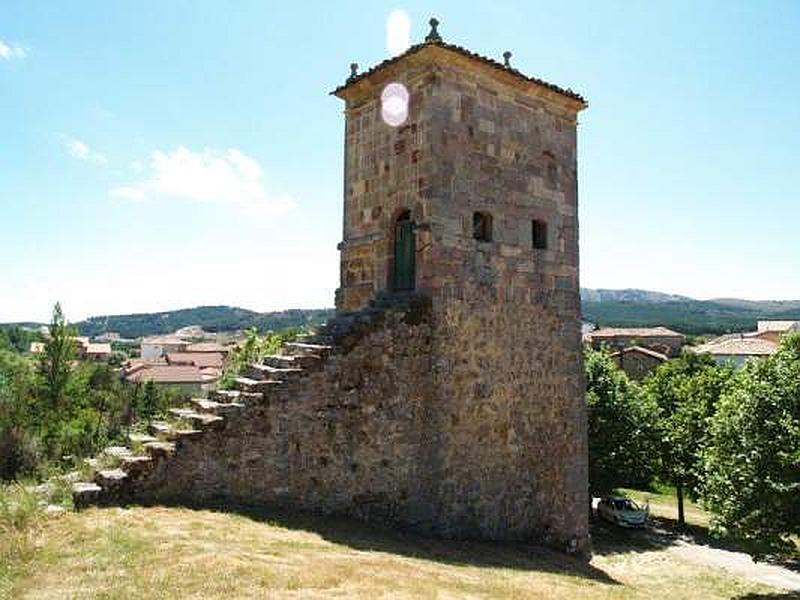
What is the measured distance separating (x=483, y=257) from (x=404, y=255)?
1515mm

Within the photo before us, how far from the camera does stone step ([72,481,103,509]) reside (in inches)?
343

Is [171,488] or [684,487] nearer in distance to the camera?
[171,488]

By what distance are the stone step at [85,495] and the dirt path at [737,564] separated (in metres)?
16.3

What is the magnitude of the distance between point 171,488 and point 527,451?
7.06m

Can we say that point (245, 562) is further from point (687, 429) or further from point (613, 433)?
point (687, 429)

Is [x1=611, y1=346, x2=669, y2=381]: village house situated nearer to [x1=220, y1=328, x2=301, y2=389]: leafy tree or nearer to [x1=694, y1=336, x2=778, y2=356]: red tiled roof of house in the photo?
[x1=694, y1=336, x2=778, y2=356]: red tiled roof of house

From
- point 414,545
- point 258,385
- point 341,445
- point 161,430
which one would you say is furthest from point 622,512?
point 161,430

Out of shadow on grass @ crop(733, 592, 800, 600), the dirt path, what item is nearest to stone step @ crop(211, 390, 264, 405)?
shadow on grass @ crop(733, 592, 800, 600)

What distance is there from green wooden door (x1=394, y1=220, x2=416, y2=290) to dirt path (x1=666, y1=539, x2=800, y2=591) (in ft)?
41.3

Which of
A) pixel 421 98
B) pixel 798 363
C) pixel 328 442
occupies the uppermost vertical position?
pixel 421 98

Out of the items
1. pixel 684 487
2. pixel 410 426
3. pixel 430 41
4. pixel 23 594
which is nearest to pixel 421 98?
pixel 430 41

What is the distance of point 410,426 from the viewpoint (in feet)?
38.5

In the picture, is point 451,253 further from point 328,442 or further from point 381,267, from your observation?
point 328,442

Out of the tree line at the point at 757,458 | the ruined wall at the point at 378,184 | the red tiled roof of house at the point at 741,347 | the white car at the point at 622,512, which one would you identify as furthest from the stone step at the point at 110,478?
the red tiled roof of house at the point at 741,347
